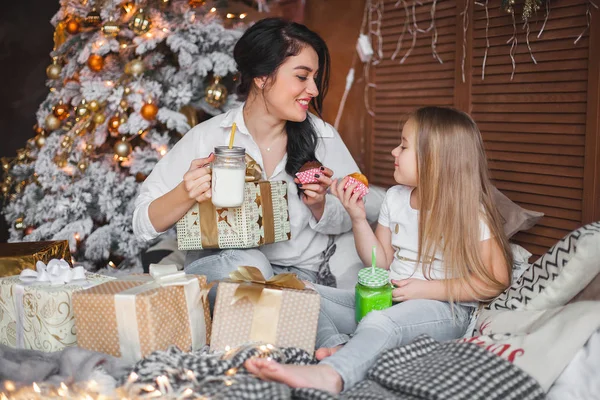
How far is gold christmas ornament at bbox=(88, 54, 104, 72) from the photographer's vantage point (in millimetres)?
3156

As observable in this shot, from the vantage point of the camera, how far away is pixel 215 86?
122 inches

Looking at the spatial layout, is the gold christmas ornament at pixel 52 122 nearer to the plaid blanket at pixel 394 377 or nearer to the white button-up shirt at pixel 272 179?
the white button-up shirt at pixel 272 179

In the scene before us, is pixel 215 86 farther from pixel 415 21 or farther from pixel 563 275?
pixel 563 275

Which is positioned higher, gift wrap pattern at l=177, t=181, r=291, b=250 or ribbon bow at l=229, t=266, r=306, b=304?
gift wrap pattern at l=177, t=181, r=291, b=250

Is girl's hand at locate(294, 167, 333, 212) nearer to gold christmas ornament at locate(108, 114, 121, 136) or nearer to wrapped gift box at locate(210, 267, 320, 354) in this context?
wrapped gift box at locate(210, 267, 320, 354)

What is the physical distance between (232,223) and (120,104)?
1.36m

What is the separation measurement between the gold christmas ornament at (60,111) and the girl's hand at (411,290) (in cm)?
229

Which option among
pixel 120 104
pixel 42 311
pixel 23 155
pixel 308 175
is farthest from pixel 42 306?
pixel 23 155

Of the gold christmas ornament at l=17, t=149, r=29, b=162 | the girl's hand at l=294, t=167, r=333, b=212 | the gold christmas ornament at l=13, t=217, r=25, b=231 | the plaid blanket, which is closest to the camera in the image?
the plaid blanket

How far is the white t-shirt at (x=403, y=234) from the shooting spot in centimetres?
206

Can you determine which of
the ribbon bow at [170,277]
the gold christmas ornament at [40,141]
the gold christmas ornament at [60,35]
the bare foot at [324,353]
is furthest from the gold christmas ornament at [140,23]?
the bare foot at [324,353]

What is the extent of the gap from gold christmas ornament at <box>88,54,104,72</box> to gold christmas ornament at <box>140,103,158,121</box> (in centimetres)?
36

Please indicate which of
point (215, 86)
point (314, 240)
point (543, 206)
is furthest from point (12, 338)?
point (543, 206)

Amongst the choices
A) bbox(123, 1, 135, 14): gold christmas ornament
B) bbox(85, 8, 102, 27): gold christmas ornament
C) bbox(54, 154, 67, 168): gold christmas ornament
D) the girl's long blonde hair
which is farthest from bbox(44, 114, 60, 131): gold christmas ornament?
the girl's long blonde hair
